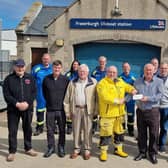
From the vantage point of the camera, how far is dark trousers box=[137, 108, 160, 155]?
6077mm

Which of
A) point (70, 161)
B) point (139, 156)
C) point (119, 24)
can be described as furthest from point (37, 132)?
point (119, 24)

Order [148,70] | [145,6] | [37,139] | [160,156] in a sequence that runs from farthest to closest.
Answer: [145,6]
[37,139]
[160,156]
[148,70]

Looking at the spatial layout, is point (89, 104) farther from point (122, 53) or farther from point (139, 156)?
point (122, 53)

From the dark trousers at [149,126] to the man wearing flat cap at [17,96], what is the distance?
2.09m

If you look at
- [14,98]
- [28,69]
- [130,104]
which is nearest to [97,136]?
[130,104]

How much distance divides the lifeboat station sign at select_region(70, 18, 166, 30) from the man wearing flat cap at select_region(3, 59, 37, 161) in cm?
736

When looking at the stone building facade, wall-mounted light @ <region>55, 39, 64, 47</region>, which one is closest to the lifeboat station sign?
the stone building facade

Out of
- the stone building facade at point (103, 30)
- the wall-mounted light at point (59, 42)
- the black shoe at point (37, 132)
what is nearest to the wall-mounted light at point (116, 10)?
the stone building facade at point (103, 30)

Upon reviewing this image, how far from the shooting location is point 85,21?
13.3 m

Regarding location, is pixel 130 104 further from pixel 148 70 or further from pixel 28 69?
pixel 28 69

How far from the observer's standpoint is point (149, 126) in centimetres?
618

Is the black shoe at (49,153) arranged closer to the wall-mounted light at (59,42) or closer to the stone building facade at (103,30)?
the stone building facade at (103,30)

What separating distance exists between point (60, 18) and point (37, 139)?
23.4 ft

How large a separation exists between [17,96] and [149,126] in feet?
8.22
